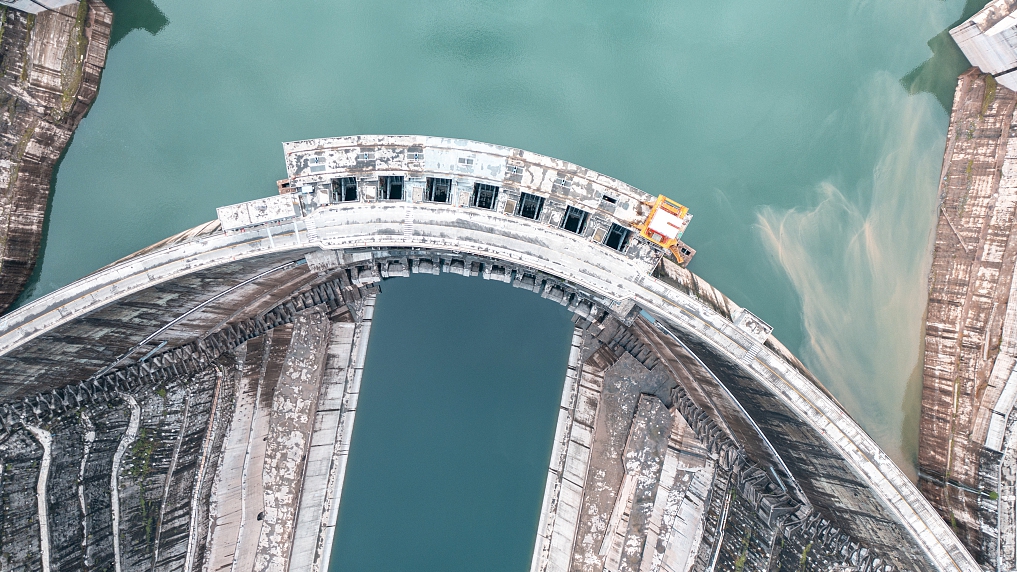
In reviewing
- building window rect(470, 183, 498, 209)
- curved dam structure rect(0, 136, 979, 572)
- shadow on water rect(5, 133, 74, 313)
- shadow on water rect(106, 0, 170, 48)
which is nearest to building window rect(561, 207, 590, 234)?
curved dam structure rect(0, 136, 979, 572)

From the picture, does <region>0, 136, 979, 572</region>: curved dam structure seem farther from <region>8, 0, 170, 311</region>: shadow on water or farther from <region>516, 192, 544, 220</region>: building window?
<region>8, 0, 170, 311</region>: shadow on water

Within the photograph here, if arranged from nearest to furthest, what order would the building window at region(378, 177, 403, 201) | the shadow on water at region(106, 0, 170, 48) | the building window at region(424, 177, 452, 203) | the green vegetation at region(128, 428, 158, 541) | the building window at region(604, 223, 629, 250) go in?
the building window at region(604, 223, 629, 250) → the building window at region(378, 177, 403, 201) → the building window at region(424, 177, 452, 203) → the green vegetation at region(128, 428, 158, 541) → the shadow on water at region(106, 0, 170, 48)

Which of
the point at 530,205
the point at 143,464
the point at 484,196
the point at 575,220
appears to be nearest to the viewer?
the point at 484,196

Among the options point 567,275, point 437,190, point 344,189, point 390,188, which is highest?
point 437,190

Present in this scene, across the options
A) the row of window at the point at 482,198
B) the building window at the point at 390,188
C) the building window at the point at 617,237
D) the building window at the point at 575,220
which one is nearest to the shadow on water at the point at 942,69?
the building window at the point at 617,237

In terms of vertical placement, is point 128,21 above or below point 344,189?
above

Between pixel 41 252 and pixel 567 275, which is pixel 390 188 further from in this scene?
pixel 41 252

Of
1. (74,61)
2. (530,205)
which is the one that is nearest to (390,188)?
(530,205)
